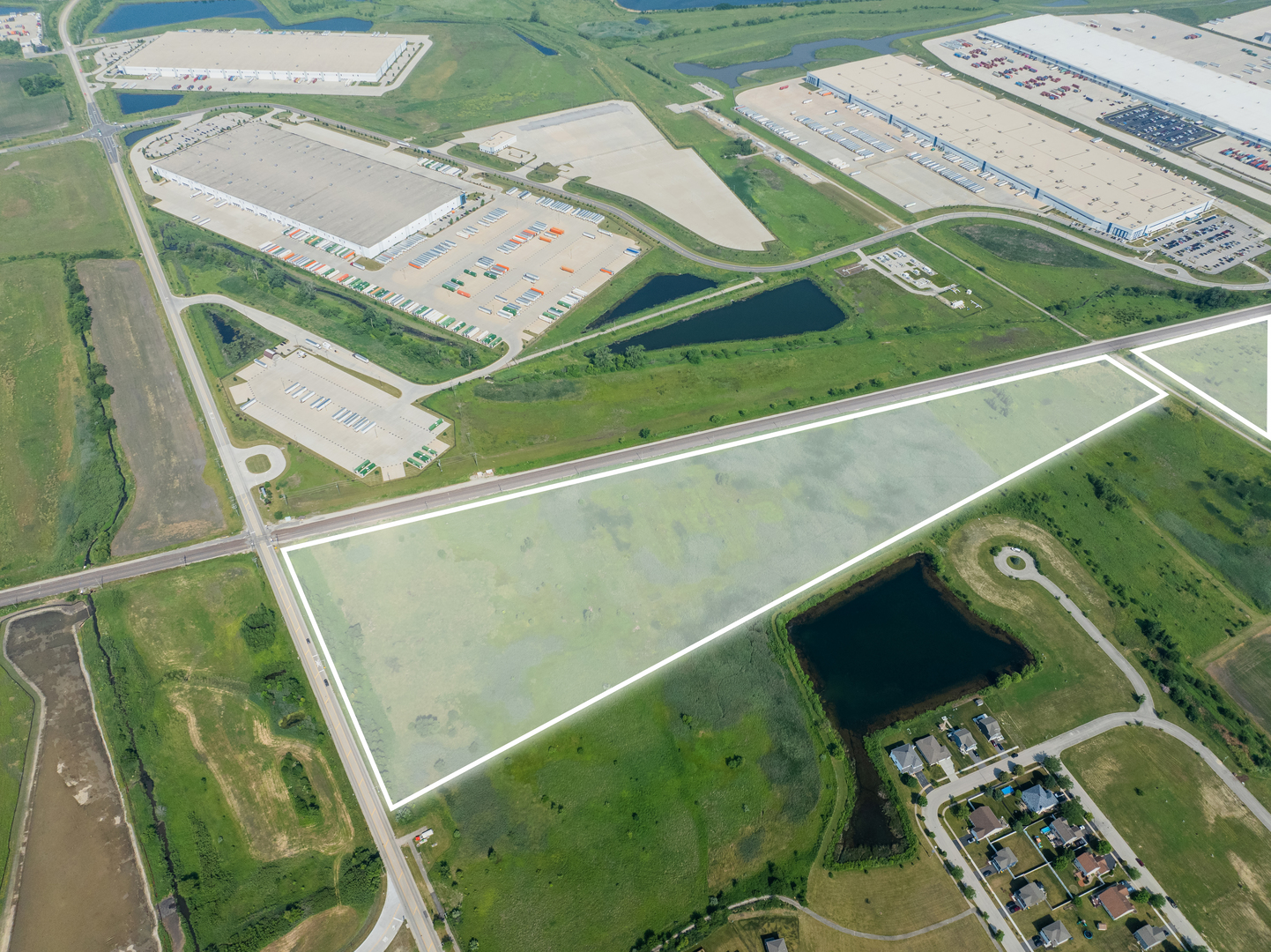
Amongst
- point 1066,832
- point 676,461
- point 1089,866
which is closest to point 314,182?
point 676,461

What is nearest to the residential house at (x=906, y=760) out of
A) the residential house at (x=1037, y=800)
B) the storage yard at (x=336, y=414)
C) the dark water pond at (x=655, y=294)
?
the residential house at (x=1037, y=800)

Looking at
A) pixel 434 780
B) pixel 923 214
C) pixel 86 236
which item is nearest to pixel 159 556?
pixel 434 780

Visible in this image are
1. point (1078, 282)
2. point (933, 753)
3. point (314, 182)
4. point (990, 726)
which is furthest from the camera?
point (314, 182)

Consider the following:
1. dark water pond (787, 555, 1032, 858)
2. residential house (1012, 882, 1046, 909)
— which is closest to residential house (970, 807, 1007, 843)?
residential house (1012, 882, 1046, 909)

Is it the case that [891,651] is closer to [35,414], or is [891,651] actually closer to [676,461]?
[676,461]

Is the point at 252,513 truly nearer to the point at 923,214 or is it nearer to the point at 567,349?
the point at 567,349

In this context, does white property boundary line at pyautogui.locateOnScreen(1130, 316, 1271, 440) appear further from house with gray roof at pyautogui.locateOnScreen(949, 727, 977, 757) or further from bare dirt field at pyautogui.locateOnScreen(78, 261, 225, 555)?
bare dirt field at pyautogui.locateOnScreen(78, 261, 225, 555)

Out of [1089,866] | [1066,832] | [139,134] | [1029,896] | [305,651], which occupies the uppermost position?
[1066,832]

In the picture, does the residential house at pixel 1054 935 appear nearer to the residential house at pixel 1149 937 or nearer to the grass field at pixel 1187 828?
the residential house at pixel 1149 937
